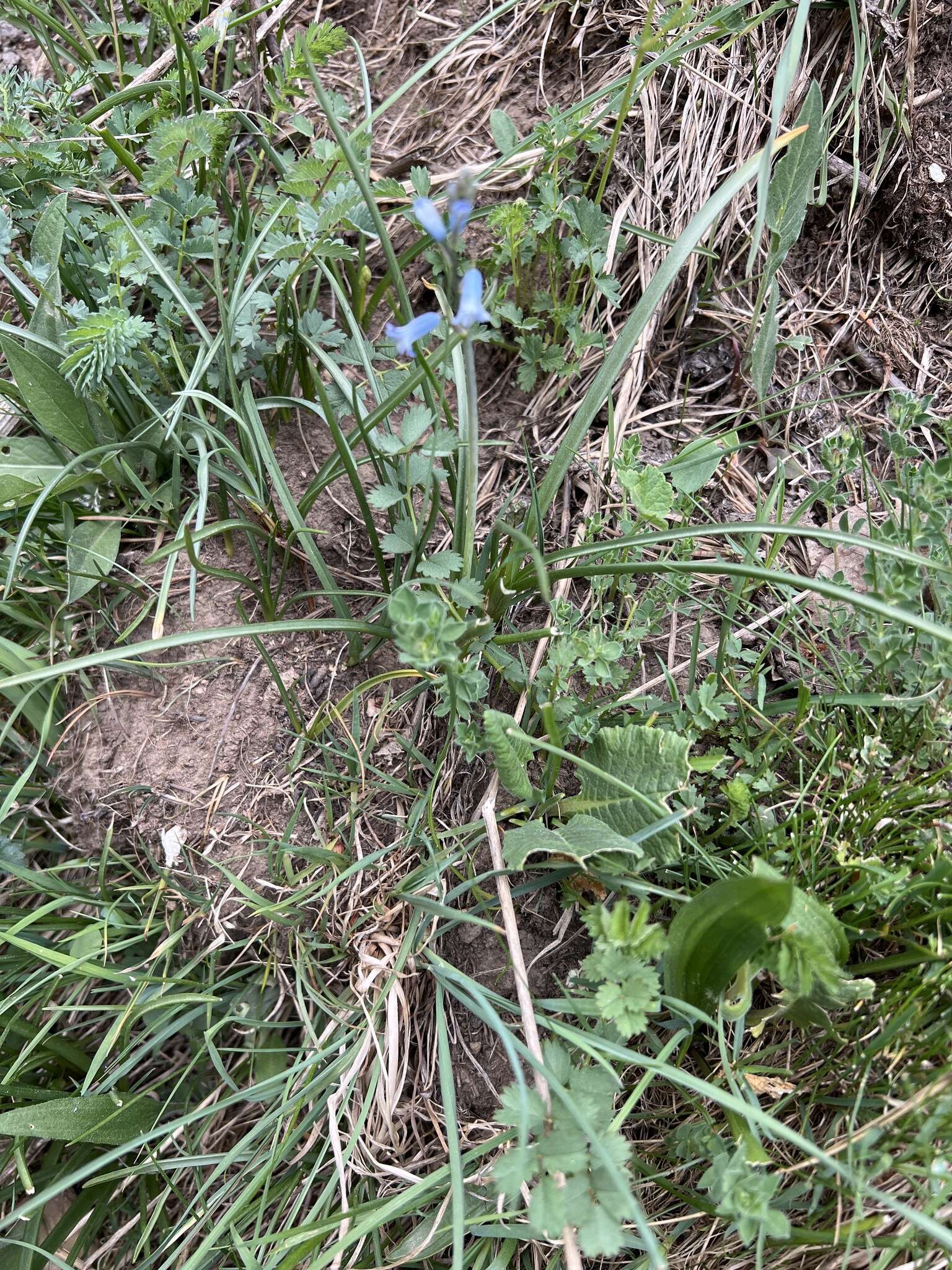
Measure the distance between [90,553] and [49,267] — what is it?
2.09 feet

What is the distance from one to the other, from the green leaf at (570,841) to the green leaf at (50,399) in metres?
1.34

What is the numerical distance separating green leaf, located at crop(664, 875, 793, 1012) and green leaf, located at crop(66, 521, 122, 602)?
1.48 meters

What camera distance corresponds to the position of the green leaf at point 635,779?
1.58 m

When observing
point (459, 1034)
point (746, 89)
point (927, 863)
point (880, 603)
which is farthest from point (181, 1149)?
point (746, 89)

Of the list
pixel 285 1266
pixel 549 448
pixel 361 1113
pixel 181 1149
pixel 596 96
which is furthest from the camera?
pixel 549 448

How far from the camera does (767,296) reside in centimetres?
217

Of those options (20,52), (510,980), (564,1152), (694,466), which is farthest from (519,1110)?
(20,52)

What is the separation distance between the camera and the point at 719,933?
1.44m

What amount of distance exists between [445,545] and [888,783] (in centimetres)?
108

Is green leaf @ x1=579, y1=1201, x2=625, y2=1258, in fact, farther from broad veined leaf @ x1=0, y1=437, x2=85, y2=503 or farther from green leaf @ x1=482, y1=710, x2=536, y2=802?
broad veined leaf @ x1=0, y1=437, x2=85, y2=503

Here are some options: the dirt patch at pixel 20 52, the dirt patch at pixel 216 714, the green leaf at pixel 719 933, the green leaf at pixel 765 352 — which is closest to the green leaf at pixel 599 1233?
the green leaf at pixel 719 933

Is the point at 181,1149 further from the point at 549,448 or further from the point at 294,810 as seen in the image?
the point at 549,448

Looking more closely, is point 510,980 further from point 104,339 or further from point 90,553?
point 104,339

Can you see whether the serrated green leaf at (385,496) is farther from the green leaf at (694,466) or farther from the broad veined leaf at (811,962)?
the broad veined leaf at (811,962)
